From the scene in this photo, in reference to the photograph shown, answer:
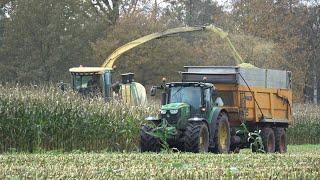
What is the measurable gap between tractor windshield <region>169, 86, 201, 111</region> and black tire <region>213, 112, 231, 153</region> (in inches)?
29.7

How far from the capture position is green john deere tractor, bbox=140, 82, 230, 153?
1761cm

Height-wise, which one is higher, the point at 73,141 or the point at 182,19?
the point at 182,19

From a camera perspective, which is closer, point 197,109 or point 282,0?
point 197,109

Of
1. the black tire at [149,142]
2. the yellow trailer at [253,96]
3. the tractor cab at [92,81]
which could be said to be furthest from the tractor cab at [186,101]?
the tractor cab at [92,81]

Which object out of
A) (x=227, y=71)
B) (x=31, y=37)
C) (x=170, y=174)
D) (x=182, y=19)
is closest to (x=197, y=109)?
(x=227, y=71)

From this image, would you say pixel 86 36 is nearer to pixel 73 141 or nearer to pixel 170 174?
pixel 73 141

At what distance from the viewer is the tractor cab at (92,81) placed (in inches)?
1052

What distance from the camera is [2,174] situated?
9328 millimetres

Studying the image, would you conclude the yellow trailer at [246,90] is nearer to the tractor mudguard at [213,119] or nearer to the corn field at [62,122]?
the tractor mudguard at [213,119]

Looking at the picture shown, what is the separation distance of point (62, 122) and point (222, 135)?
14.3ft

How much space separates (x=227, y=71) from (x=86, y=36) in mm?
31310

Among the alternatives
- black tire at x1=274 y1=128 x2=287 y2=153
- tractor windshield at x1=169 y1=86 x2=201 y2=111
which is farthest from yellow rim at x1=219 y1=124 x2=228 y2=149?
black tire at x1=274 y1=128 x2=287 y2=153

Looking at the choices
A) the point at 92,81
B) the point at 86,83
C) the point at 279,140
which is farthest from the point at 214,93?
the point at 86,83

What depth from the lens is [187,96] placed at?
18750 mm
